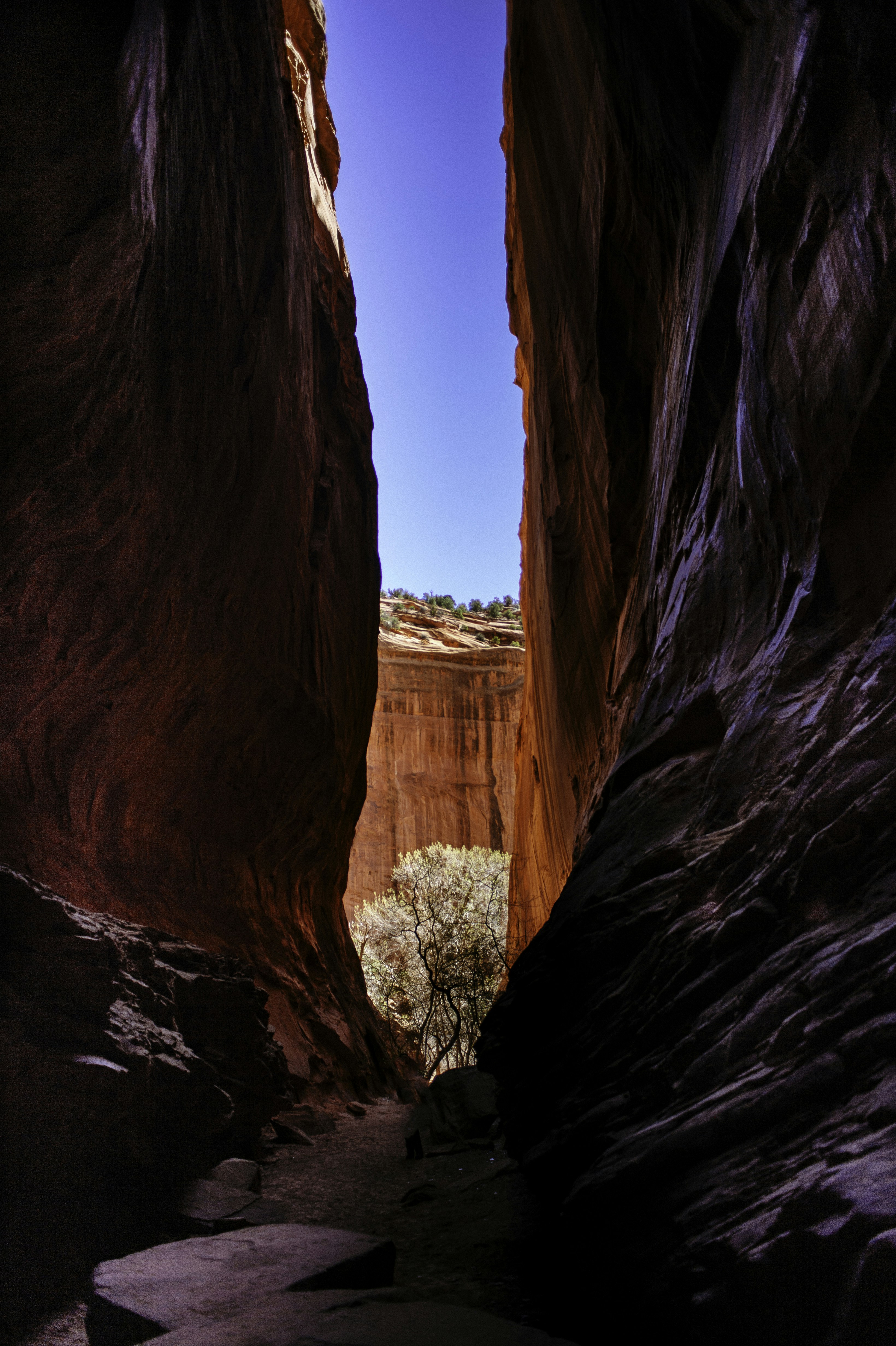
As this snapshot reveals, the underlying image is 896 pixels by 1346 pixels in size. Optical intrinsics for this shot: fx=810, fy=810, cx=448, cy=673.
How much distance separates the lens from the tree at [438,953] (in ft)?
71.9

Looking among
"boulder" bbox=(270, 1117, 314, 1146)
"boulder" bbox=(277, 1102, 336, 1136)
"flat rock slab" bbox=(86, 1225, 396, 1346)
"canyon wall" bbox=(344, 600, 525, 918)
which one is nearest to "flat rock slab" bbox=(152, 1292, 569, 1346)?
"flat rock slab" bbox=(86, 1225, 396, 1346)

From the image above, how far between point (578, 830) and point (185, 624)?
6.85 meters

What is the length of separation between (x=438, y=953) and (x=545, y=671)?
8.61 m

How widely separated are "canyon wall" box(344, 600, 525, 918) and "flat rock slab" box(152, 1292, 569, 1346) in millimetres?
37495

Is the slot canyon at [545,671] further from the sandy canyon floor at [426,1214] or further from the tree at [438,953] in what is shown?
the tree at [438,953]

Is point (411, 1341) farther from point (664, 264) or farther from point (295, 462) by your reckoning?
point (295, 462)

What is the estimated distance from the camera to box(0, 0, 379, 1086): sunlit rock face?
8836 millimetres

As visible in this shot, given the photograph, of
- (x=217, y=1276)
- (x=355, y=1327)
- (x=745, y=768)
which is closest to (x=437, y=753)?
(x=745, y=768)

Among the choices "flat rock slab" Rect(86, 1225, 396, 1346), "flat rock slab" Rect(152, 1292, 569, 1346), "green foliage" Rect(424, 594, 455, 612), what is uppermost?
"green foliage" Rect(424, 594, 455, 612)

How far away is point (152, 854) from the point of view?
39.0ft

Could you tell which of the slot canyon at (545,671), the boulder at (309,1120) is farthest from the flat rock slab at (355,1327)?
the boulder at (309,1120)

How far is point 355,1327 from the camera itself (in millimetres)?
3508

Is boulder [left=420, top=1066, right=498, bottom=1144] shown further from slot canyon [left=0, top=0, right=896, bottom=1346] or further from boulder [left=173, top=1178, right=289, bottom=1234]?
boulder [left=173, top=1178, right=289, bottom=1234]

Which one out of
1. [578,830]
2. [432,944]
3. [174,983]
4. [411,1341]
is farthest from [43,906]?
[432,944]
